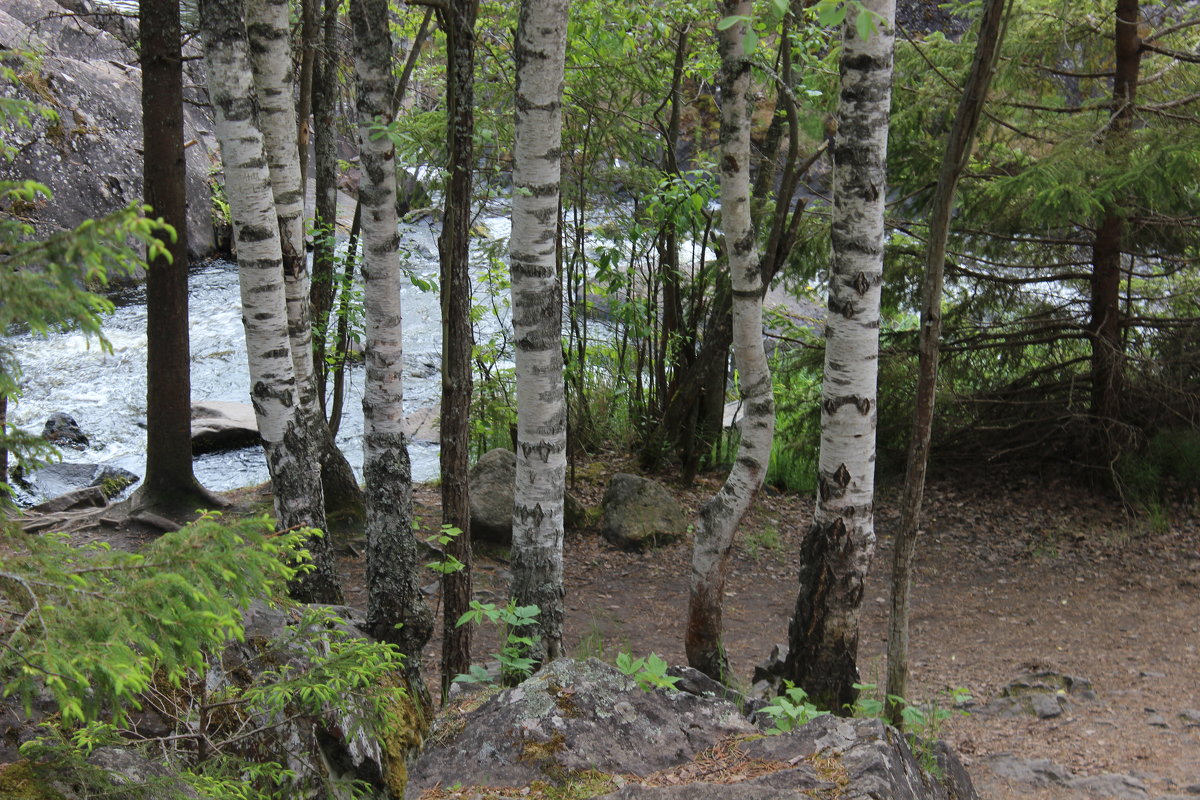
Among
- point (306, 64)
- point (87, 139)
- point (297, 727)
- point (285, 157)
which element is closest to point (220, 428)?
point (306, 64)

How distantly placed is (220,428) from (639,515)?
16.7 ft

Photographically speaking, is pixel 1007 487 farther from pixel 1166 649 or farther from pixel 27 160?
pixel 27 160

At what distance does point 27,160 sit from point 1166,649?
13617mm

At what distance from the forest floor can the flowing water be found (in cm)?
211

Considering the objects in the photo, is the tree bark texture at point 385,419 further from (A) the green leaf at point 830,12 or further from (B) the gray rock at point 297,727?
(A) the green leaf at point 830,12

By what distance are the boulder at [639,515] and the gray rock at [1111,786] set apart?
4.04 meters

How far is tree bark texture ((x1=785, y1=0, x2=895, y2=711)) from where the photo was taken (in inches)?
151

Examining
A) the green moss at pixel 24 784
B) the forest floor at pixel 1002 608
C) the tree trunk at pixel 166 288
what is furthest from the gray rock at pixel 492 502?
the green moss at pixel 24 784

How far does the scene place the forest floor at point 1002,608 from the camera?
4180mm

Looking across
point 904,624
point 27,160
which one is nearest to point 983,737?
point 904,624

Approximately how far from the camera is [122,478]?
8914mm

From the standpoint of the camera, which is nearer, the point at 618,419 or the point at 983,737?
the point at 983,737

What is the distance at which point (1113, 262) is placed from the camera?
7.14 meters

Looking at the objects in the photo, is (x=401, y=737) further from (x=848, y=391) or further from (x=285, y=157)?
(x=285, y=157)
